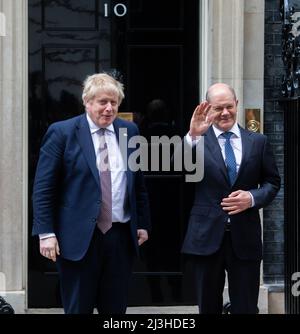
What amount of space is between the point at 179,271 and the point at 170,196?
64cm

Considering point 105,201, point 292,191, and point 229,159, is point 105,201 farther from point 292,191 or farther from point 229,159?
point 292,191

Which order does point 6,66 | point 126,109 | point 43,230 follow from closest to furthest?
point 43,230 < point 6,66 < point 126,109

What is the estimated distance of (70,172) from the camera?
476 cm

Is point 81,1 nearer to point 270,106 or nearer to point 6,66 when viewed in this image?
point 6,66

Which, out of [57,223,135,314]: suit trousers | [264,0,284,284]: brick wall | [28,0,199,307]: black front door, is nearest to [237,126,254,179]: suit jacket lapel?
[57,223,135,314]: suit trousers

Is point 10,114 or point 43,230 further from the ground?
point 10,114

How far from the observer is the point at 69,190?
4.77 metres

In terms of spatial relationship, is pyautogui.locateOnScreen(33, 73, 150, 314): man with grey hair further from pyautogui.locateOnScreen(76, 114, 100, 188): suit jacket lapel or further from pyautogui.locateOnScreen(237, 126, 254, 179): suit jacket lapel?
pyautogui.locateOnScreen(237, 126, 254, 179): suit jacket lapel

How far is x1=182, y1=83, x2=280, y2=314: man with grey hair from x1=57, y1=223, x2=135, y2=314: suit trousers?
0.43 metres

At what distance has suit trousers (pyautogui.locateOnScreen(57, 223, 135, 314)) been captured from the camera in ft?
15.7

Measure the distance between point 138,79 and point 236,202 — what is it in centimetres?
242

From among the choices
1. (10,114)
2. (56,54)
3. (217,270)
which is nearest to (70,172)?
(217,270)

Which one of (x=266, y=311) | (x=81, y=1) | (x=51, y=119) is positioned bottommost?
(x=266, y=311)

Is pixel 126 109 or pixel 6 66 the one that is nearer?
pixel 6 66
